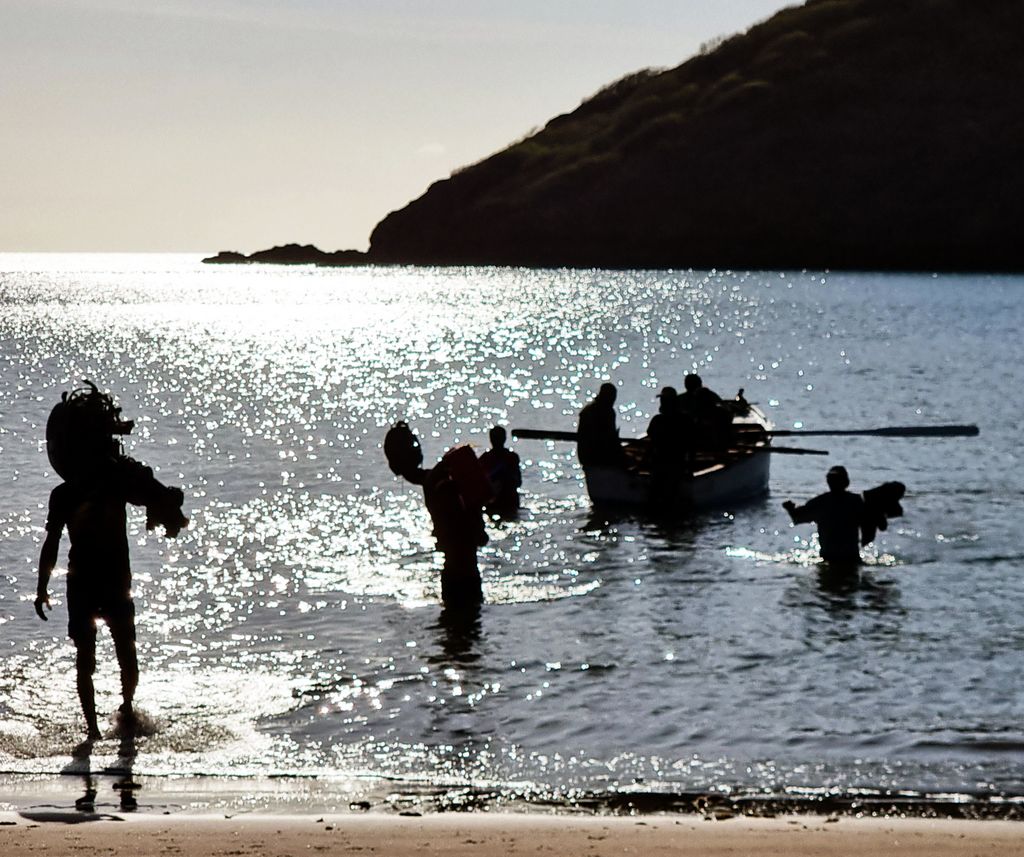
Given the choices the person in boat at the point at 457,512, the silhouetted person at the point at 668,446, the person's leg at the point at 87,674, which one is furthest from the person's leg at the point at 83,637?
the silhouetted person at the point at 668,446

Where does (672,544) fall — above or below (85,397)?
below

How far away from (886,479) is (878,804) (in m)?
23.0

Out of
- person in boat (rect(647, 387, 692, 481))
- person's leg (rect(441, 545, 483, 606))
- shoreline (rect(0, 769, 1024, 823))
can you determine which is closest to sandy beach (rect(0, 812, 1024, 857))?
shoreline (rect(0, 769, 1024, 823))

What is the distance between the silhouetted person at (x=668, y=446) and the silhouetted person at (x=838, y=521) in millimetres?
4417

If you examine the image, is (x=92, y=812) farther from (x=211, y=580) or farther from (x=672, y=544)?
(x=672, y=544)

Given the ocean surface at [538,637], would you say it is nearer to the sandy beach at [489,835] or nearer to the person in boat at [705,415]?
the sandy beach at [489,835]

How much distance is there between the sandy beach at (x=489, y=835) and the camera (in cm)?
847

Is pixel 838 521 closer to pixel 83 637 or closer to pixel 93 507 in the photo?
pixel 83 637

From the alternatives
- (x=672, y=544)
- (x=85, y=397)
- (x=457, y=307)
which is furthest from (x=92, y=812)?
(x=457, y=307)

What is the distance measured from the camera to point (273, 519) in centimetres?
2630

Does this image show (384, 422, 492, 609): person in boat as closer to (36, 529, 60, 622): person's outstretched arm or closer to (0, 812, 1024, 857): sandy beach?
(36, 529, 60, 622): person's outstretched arm

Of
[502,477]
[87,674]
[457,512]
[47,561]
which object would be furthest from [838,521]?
[47,561]

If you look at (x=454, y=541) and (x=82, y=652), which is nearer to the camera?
(x=82, y=652)

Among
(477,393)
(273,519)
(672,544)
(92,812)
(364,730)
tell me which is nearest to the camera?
(92,812)
